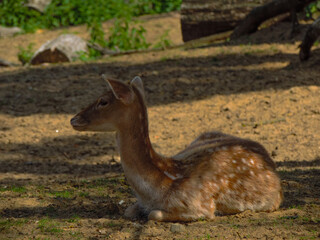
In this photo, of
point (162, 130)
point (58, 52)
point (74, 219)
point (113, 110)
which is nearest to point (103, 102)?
point (113, 110)

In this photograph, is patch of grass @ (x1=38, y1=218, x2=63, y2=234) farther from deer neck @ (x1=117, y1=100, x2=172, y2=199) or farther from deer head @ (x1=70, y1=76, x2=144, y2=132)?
deer head @ (x1=70, y1=76, x2=144, y2=132)

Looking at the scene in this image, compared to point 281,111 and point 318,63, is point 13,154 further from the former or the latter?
point 318,63

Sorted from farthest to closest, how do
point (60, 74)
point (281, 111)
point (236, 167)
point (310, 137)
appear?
point (60, 74), point (281, 111), point (310, 137), point (236, 167)

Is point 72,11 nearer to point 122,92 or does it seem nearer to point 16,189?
point 16,189

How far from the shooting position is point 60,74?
1155 cm

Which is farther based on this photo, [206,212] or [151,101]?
[151,101]

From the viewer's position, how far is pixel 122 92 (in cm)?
464

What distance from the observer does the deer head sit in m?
4.65

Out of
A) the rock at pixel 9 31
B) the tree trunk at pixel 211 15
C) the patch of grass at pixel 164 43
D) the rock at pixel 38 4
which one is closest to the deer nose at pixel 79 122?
the patch of grass at pixel 164 43

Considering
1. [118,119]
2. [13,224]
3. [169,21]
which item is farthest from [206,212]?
[169,21]

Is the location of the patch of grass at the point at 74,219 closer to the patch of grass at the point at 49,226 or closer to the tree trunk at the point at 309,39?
the patch of grass at the point at 49,226

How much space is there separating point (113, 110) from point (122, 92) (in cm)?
18

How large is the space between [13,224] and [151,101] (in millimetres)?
5488

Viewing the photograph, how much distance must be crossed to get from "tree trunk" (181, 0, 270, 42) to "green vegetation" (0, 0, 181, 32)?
201 inches
